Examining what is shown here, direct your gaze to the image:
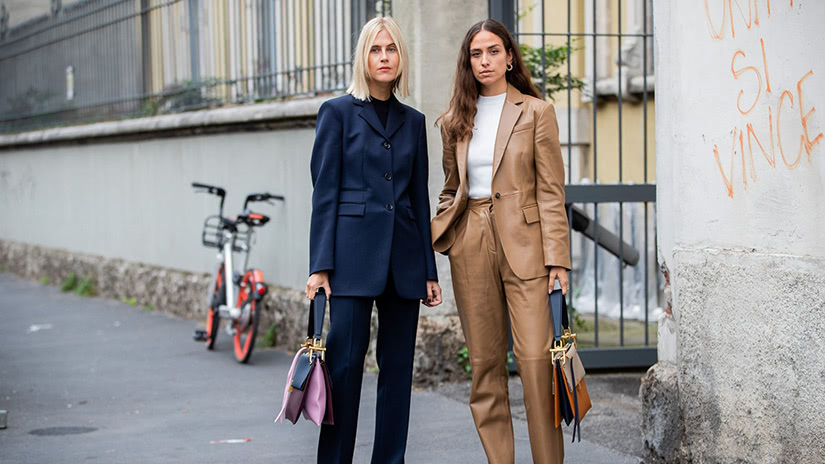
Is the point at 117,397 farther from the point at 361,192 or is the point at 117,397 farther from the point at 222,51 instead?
the point at 222,51

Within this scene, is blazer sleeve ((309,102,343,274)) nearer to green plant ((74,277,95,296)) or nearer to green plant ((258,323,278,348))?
green plant ((258,323,278,348))

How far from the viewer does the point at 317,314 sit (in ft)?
15.3

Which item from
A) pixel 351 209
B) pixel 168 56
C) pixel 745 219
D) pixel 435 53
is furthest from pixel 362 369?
pixel 168 56

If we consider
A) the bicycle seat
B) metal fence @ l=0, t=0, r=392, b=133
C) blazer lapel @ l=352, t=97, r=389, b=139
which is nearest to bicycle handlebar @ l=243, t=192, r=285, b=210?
the bicycle seat

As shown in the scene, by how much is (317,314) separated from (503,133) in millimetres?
998

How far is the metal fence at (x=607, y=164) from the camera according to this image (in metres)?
7.70

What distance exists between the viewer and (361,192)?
4691 millimetres

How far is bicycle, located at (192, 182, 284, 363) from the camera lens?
8.91 metres

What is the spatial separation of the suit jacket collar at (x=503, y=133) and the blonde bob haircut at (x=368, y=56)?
1.03 ft

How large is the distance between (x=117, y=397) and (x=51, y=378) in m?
1.04

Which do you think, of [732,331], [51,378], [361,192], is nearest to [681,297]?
[732,331]

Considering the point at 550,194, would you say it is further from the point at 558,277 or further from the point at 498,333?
the point at 498,333

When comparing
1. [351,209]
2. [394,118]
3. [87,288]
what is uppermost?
[394,118]

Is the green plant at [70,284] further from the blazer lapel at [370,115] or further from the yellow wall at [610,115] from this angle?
the blazer lapel at [370,115]
